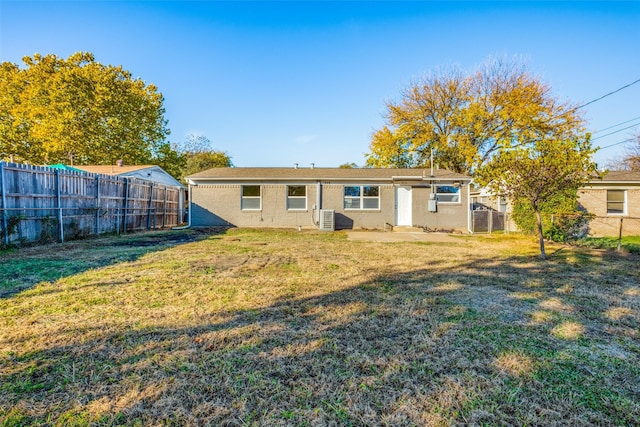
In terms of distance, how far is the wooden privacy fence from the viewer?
7699mm

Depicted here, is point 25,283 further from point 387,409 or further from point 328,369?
point 387,409

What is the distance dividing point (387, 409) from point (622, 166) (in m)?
41.8

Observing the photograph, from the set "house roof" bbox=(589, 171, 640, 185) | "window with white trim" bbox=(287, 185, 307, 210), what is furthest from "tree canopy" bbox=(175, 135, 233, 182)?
"house roof" bbox=(589, 171, 640, 185)

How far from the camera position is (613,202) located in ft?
47.6

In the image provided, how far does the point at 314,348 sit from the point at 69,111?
1050 inches

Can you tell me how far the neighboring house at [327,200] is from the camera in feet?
48.5

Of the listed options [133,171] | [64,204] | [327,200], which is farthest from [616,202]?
[133,171]

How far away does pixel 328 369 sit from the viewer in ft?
7.45

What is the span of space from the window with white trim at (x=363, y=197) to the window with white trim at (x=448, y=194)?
2.95 meters

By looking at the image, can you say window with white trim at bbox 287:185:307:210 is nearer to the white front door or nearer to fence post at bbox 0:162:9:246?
the white front door

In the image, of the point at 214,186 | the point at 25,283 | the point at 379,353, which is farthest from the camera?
the point at 214,186

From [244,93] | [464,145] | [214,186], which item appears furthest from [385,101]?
[214,186]

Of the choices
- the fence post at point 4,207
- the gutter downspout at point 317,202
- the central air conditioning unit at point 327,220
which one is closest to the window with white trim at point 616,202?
the central air conditioning unit at point 327,220

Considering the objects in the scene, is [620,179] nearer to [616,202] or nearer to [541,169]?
[616,202]
